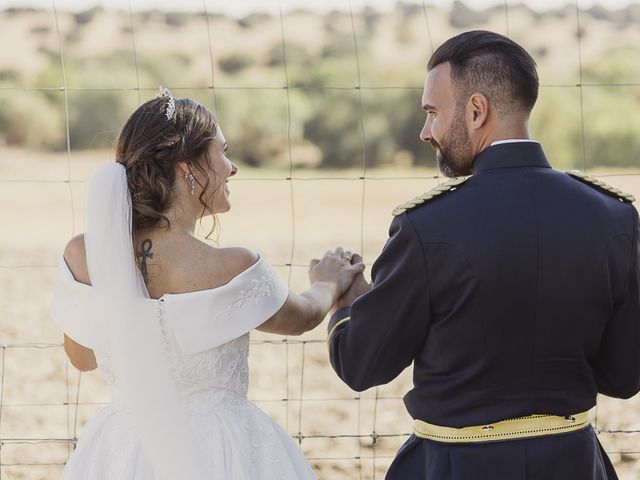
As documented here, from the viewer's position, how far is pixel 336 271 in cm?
304

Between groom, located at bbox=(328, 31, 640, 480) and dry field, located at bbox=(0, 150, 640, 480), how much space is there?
1.19 metres

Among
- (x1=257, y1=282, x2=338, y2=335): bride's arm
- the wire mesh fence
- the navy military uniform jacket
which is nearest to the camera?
the navy military uniform jacket

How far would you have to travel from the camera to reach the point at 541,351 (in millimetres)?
2414

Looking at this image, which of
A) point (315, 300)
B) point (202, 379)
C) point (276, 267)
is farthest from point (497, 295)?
point (276, 267)

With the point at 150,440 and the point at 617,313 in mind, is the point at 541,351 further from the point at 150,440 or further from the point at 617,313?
the point at 150,440

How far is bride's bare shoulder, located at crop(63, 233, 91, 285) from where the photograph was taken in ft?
9.27

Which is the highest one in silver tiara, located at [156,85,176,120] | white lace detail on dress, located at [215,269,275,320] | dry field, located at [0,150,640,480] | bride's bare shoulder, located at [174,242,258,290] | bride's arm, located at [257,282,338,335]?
silver tiara, located at [156,85,176,120]

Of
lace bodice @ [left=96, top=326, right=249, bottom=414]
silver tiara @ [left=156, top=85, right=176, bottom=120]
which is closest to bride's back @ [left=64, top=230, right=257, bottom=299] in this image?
lace bodice @ [left=96, top=326, right=249, bottom=414]

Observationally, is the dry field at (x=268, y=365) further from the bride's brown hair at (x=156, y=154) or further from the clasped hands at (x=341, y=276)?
the bride's brown hair at (x=156, y=154)

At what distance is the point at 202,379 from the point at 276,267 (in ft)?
27.8

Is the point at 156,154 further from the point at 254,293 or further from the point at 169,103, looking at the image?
the point at 254,293

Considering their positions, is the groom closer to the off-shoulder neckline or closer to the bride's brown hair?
the off-shoulder neckline

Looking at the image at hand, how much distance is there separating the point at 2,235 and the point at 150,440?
1793cm

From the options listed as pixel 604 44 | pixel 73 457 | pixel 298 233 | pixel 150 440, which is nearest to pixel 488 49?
pixel 150 440
